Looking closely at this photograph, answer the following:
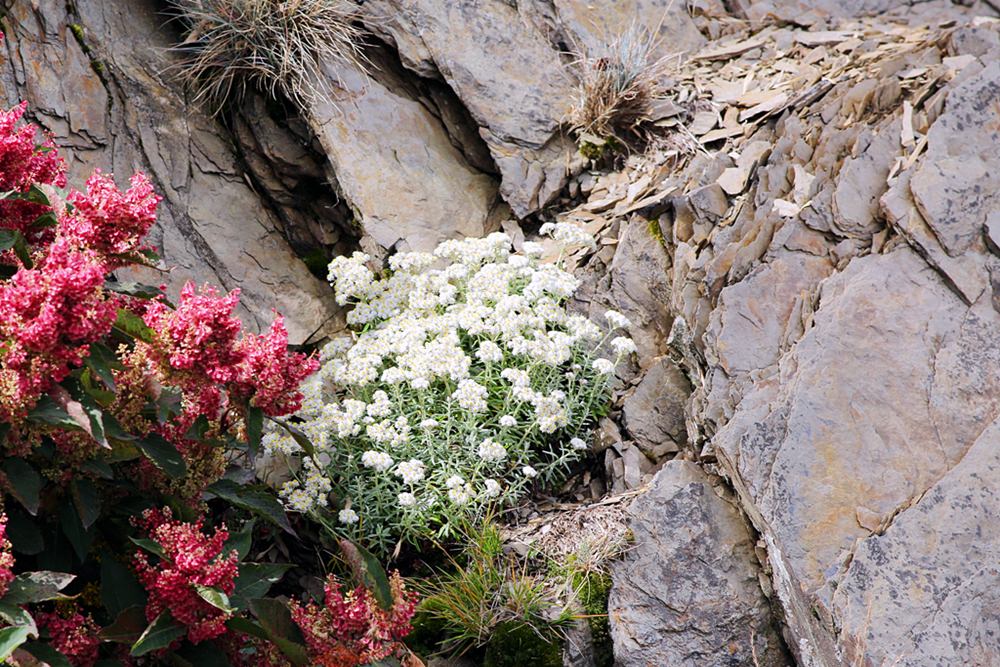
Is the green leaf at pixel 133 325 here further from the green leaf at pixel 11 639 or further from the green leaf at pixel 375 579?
the green leaf at pixel 375 579

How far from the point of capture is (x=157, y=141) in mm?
5613

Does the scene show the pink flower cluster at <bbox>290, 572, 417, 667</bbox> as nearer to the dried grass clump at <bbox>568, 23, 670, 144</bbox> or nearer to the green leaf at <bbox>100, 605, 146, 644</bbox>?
the green leaf at <bbox>100, 605, 146, 644</bbox>

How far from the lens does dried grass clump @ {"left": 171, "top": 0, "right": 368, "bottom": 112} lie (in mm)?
5758

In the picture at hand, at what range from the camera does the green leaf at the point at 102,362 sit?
2542mm

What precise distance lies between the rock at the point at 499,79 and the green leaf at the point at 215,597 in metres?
3.70

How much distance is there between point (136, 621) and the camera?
9.09ft

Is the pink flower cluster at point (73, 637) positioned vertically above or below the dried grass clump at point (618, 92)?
above

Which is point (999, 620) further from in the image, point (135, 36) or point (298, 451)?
point (135, 36)

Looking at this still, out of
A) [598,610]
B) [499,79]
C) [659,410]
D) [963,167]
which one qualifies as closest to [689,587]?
[598,610]

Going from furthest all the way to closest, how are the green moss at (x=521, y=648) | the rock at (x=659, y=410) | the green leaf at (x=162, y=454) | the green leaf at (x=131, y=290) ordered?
the rock at (x=659, y=410) → the green moss at (x=521, y=648) → the green leaf at (x=131, y=290) → the green leaf at (x=162, y=454)

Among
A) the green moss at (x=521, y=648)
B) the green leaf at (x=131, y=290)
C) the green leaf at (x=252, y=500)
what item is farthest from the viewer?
the green moss at (x=521, y=648)

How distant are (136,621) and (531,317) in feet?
7.93

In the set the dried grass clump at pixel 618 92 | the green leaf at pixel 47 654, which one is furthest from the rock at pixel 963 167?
the green leaf at pixel 47 654

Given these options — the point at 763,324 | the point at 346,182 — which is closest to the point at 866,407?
the point at 763,324
